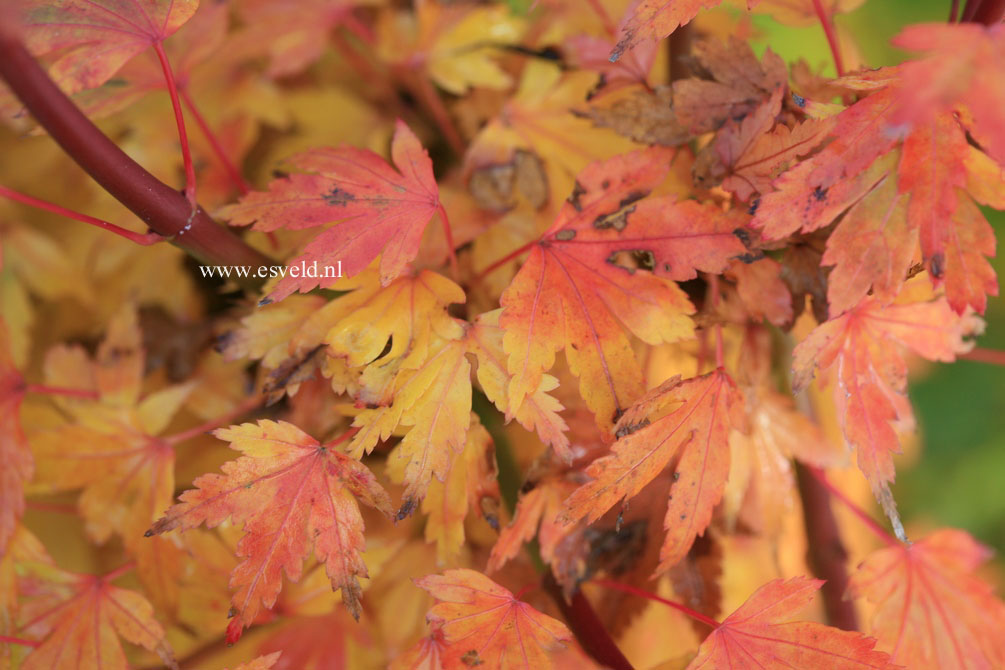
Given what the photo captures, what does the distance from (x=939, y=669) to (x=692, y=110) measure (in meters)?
0.53

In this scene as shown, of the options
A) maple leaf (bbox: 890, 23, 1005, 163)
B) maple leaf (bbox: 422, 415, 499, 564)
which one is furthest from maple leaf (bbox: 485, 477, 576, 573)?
maple leaf (bbox: 890, 23, 1005, 163)

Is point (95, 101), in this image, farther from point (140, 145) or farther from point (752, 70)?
point (752, 70)

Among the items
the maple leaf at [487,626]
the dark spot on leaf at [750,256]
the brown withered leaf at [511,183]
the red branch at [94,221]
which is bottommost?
the maple leaf at [487,626]

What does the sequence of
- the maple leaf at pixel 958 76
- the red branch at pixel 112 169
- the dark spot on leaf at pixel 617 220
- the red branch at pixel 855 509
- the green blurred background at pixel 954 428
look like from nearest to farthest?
the maple leaf at pixel 958 76, the red branch at pixel 112 169, the dark spot on leaf at pixel 617 220, the red branch at pixel 855 509, the green blurred background at pixel 954 428

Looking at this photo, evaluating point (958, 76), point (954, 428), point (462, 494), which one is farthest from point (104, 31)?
point (954, 428)

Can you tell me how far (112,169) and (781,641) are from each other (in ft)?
1.99

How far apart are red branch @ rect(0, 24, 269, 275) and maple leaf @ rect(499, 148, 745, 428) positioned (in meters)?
0.25

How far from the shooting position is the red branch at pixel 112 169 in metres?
0.48

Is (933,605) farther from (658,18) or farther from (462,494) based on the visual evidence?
(658,18)

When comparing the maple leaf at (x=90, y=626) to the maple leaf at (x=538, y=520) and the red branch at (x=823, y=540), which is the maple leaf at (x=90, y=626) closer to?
the maple leaf at (x=538, y=520)

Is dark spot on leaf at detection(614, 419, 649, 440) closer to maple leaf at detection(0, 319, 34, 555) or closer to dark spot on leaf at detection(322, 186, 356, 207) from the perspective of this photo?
dark spot on leaf at detection(322, 186, 356, 207)

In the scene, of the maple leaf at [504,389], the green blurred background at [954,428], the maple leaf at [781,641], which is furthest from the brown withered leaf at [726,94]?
the green blurred background at [954,428]

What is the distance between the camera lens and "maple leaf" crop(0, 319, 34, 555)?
0.63 meters

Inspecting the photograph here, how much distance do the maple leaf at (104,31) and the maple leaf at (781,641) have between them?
64 centimetres
